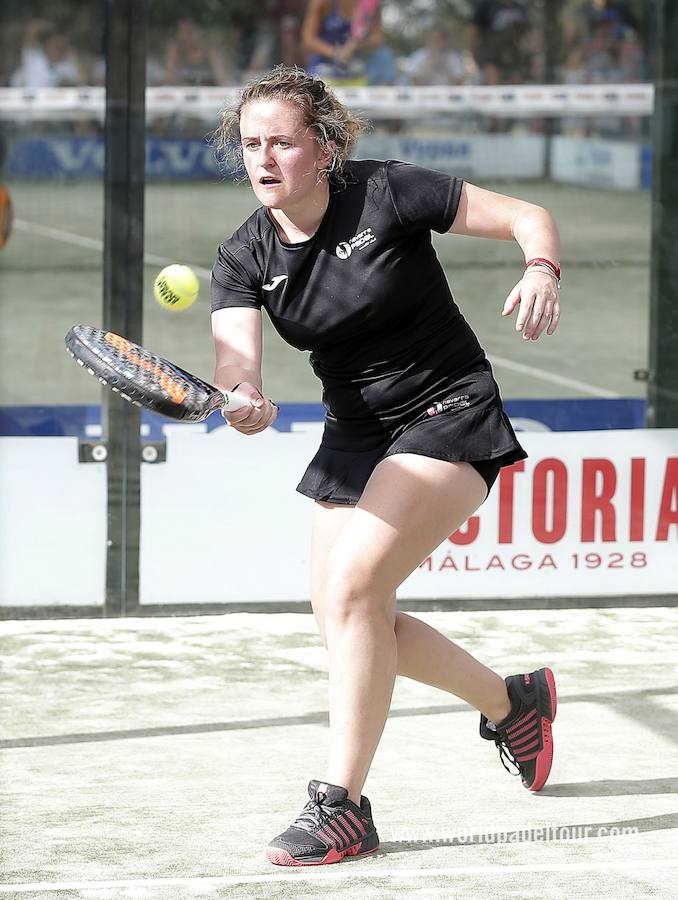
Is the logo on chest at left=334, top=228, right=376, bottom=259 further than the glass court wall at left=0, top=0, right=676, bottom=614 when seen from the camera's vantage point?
No

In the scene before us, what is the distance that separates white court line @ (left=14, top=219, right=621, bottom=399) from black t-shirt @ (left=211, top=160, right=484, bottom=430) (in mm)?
2408

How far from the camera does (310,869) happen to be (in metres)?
3.95

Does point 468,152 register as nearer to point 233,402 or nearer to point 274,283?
point 274,283

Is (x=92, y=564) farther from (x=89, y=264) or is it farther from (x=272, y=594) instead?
(x=89, y=264)

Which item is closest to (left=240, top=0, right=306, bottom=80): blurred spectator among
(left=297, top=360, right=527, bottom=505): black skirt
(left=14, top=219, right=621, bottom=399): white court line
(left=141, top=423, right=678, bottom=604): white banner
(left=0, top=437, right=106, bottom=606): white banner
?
(left=14, top=219, right=621, bottom=399): white court line

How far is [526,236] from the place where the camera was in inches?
157

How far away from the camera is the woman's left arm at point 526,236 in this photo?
3.78m

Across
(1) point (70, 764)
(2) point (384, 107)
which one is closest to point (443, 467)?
(1) point (70, 764)

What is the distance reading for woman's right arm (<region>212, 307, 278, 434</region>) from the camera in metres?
3.96

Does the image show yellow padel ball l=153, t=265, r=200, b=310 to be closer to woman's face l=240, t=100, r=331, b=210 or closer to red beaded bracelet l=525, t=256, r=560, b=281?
woman's face l=240, t=100, r=331, b=210

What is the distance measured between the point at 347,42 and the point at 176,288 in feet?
11.2

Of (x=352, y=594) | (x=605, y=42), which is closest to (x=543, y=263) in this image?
(x=352, y=594)

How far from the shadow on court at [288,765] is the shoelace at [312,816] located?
11 cm

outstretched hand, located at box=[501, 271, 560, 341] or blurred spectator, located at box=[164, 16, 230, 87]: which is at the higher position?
blurred spectator, located at box=[164, 16, 230, 87]
